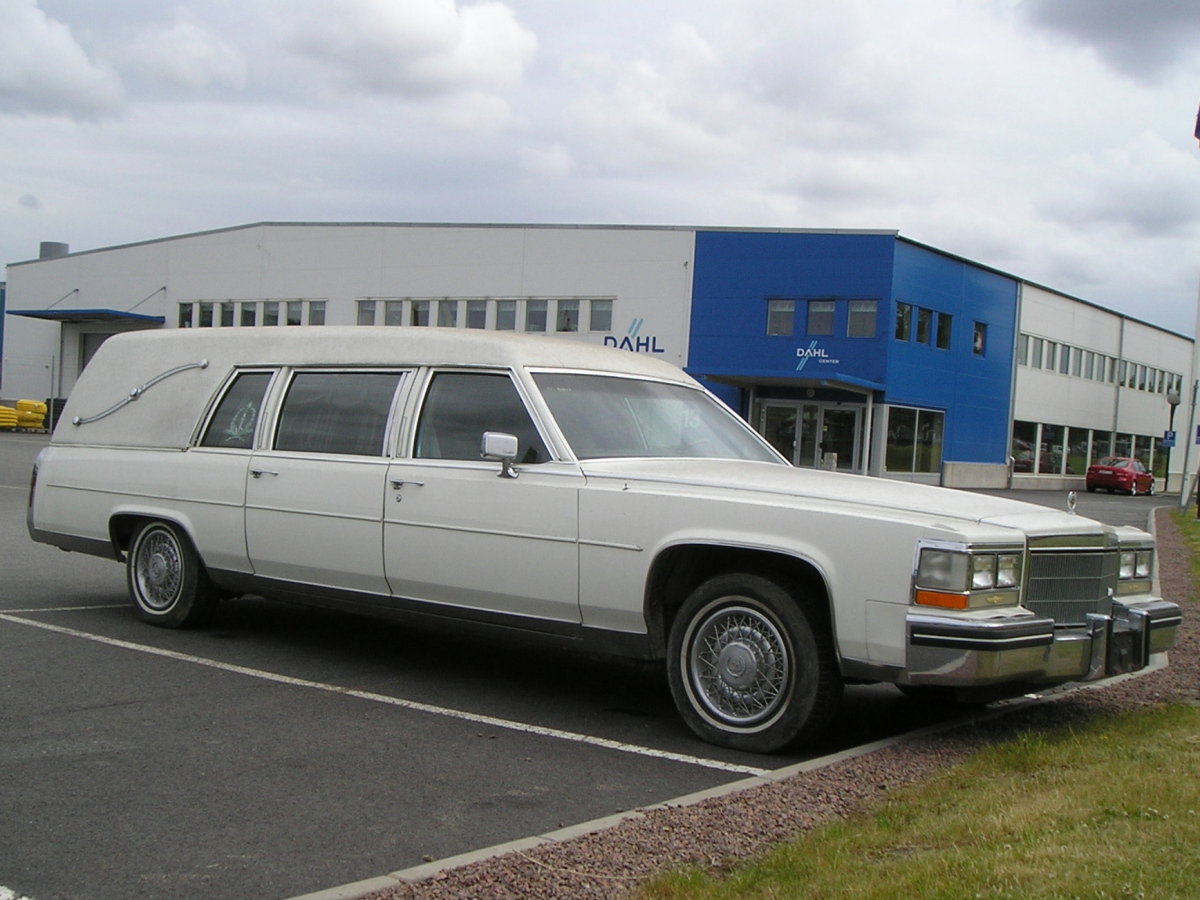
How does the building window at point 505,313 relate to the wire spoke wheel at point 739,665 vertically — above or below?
above

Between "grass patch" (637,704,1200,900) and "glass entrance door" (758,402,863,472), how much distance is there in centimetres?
3670

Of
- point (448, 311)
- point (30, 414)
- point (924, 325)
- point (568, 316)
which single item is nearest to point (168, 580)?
point (568, 316)

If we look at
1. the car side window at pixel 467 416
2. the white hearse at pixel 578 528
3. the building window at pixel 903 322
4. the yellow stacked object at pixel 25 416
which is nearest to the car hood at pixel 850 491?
the white hearse at pixel 578 528

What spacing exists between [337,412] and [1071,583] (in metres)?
4.03

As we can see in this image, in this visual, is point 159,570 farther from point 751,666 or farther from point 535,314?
point 535,314

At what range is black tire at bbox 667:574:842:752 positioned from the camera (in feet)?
17.7

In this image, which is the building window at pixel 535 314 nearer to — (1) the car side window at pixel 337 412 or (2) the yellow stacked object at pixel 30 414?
(2) the yellow stacked object at pixel 30 414

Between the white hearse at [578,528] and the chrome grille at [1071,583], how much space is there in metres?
0.01

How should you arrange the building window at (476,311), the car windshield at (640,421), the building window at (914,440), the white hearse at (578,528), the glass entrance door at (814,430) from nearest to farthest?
the white hearse at (578,528)
the car windshield at (640,421)
the glass entrance door at (814,430)
the building window at (914,440)
the building window at (476,311)

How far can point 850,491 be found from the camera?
18.5ft

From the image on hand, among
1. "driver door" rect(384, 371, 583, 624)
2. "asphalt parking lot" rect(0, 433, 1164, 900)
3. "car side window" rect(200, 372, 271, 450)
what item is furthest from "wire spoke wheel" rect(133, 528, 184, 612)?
"driver door" rect(384, 371, 583, 624)

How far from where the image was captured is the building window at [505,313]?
46031mm

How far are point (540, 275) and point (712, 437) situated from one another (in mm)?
39177

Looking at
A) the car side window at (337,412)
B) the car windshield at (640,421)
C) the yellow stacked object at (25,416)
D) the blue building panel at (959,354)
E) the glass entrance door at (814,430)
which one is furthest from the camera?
the yellow stacked object at (25,416)
